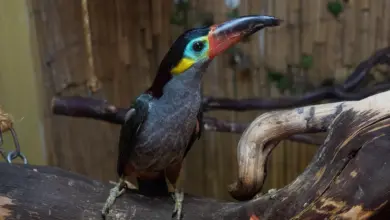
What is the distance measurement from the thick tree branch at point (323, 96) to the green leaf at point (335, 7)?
0.50ft

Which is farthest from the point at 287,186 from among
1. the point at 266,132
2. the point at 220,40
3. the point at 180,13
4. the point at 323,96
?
the point at 180,13

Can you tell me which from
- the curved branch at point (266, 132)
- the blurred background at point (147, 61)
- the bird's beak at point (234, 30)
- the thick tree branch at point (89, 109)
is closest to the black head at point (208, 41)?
the bird's beak at point (234, 30)

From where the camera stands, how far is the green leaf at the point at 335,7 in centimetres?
134

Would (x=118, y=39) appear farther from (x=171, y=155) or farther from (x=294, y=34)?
(x=171, y=155)

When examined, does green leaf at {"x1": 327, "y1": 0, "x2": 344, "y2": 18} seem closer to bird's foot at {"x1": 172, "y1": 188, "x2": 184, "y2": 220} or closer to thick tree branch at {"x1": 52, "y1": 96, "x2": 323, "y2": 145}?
thick tree branch at {"x1": 52, "y1": 96, "x2": 323, "y2": 145}

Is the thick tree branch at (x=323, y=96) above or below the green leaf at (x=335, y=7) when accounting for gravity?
below

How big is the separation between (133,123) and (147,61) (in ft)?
2.33

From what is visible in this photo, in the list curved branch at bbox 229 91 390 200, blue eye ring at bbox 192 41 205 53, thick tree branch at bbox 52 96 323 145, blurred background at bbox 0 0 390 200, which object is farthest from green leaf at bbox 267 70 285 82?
blue eye ring at bbox 192 41 205 53

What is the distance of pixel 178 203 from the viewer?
0.86m

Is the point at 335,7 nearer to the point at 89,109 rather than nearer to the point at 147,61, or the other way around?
the point at 147,61

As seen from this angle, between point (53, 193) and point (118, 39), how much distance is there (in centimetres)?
72

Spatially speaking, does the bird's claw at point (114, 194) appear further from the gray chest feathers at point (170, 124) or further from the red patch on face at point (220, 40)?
the red patch on face at point (220, 40)

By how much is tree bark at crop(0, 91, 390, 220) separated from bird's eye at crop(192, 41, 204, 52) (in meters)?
0.18

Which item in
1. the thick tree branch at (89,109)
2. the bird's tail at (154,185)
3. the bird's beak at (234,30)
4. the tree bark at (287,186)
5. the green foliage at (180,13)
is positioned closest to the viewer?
the tree bark at (287,186)
